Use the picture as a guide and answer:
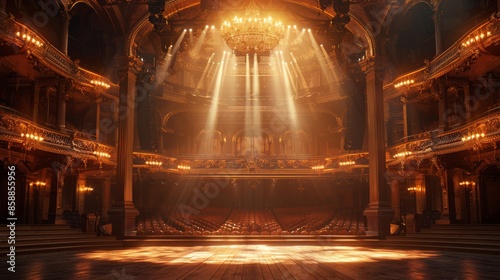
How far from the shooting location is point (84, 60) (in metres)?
23.1

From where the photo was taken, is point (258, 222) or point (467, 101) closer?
point (467, 101)

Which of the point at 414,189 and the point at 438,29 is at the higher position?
the point at 438,29

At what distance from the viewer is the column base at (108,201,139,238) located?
56.3 feet

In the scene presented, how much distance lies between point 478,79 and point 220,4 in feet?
36.2

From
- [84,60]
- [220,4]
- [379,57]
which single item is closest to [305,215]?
[379,57]

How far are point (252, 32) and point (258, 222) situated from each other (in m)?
10.7

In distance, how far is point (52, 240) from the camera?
15.1 metres

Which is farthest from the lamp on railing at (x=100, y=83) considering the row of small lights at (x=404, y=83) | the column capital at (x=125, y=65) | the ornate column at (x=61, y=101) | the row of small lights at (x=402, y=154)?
the row of small lights at (x=402, y=154)

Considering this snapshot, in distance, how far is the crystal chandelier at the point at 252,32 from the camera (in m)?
14.6

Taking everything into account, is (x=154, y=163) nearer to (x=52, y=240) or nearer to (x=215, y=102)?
(x=215, y=102)

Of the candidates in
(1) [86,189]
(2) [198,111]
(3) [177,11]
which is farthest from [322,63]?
(1) [86,189]

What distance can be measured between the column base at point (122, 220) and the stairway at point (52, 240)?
1.07ft

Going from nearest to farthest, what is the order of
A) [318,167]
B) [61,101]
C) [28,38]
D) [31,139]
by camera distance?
[28,38]
[31,139]
[61,101]
[318,167]

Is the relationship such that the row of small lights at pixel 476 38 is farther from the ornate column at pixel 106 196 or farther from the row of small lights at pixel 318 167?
the ornate column at pixel 106 196
